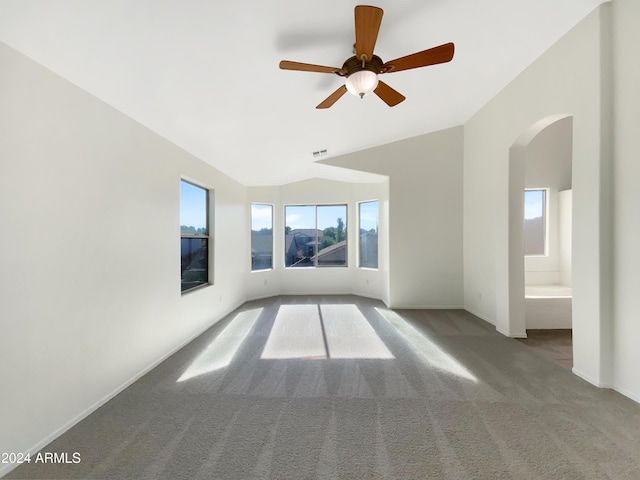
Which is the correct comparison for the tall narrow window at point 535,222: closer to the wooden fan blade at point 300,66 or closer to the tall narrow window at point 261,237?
the wooden fan blade at point 300,66

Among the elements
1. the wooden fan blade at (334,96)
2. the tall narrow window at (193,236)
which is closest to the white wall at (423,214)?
the tall narrow window at (193,236)

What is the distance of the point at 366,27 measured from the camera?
179 cm

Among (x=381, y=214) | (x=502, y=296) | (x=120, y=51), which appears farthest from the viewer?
(x=381, y=214)

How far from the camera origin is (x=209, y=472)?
1.61 metres

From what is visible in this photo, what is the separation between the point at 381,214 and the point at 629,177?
12.5 ft

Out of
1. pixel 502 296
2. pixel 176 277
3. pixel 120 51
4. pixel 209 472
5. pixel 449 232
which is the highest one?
pixel 120 51

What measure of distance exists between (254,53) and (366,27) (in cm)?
91

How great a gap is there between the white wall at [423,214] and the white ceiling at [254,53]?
119cm

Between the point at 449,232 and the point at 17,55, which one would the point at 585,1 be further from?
the point at 17,55

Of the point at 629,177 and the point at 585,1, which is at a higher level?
the point at 585,1

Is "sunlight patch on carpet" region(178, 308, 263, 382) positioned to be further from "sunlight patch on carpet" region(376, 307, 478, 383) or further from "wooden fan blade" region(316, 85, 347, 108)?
"wooden fan blade" region(316, 85, 347, 108)

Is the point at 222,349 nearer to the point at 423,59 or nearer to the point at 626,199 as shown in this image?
the point at 423,59

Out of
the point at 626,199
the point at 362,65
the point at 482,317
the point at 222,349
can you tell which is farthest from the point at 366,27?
the point at 482,317

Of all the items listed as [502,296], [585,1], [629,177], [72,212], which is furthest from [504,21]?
[72,212]
